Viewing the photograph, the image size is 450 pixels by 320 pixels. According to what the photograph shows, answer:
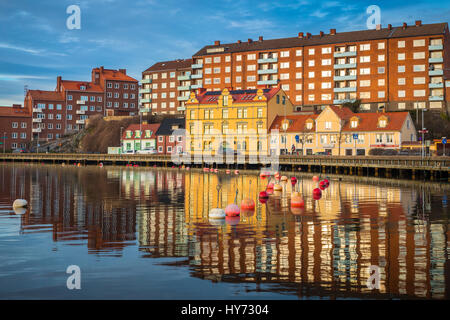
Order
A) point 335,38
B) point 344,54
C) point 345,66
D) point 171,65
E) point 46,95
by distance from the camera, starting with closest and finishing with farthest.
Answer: point 344,54
point 345,66
point 335,38
point 171,65
point 46,95

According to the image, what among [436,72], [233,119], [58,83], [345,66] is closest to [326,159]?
[233,119]

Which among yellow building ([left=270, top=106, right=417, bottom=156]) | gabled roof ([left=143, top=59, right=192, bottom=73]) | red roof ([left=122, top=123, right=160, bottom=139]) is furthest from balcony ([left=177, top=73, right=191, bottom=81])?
yellow building ([left=270, top=106, right=417, bottom=156])

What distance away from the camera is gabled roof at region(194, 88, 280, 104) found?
370 ft

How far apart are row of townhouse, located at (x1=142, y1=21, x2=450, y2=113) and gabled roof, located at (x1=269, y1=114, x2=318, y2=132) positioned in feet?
47.3

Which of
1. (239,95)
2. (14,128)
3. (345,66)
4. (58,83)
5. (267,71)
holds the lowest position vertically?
(14,128)

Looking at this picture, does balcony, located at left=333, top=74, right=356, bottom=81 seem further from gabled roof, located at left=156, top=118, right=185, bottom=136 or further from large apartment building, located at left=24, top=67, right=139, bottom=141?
large apartment building, located at left=24, top=67, right=139, bottom=141

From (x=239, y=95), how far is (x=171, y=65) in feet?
152

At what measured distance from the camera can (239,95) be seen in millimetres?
116375

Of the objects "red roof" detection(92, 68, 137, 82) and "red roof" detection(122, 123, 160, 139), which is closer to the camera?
"red roof" detection(122, 123, 160, 139)

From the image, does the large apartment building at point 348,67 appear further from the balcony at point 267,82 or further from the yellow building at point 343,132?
the yellow building at point 343,132

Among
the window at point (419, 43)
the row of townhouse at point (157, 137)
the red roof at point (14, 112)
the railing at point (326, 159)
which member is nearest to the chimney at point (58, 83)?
the red roof at point (14, 112)

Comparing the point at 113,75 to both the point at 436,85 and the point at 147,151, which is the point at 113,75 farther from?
the point at 436,85

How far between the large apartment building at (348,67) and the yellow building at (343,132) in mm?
15272
